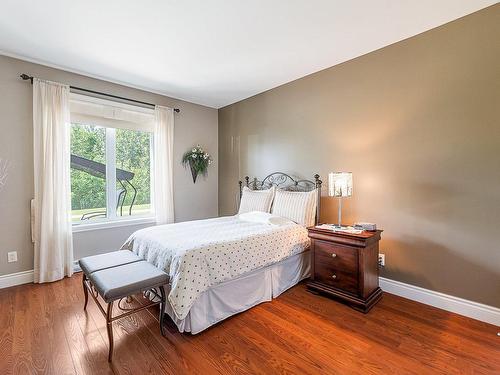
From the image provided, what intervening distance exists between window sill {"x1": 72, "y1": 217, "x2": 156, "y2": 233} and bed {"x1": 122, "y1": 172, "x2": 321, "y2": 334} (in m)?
1.05

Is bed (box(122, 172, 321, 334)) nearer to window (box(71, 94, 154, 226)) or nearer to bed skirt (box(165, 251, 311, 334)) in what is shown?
bed skirt (box(165, 251, 311, 334))

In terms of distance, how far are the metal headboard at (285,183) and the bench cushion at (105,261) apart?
7.01 ft

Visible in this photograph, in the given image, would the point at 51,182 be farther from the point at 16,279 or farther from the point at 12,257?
the point at 16,279

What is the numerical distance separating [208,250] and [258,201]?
1591mm

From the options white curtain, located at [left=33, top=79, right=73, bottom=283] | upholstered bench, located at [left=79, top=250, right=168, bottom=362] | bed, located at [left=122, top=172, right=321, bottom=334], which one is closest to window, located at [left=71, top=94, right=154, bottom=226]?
white curtain, located at [left=33, top=79, right=73, bottom=283]

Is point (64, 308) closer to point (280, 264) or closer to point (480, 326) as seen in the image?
point (280, 264)

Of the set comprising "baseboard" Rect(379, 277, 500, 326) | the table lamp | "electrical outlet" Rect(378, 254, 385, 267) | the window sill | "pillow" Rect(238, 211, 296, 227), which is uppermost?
the table lamp

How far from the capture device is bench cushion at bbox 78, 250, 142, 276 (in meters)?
2.00

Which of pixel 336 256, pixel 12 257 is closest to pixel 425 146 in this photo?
pixel 336 256

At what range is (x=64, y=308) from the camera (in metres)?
2.29

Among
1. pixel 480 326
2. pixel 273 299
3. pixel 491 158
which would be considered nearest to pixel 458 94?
pixel 491 158

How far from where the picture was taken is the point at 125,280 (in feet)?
5.78

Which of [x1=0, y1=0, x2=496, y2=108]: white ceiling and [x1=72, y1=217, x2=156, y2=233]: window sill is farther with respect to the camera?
[x1=72, y1=217, x2=156, y2=233]: window sill

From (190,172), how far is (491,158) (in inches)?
149
